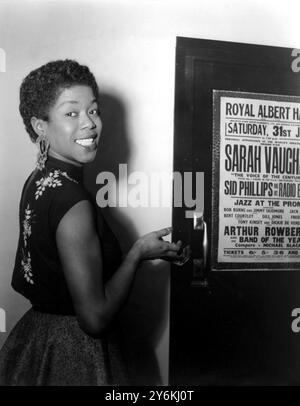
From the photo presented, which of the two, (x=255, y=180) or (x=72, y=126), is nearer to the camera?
(x=72, y=126)

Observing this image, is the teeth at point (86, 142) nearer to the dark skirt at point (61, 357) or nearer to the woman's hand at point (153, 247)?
the woman's hand at point (153, 247)

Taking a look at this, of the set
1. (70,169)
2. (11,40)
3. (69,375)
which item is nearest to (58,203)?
(70,169)

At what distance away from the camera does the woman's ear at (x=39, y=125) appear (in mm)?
1133

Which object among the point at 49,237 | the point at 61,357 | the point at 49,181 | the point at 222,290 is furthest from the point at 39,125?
the point at 222,290

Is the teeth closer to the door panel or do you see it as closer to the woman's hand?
the woman's hand

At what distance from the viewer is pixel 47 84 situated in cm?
110

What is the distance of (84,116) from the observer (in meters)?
1.14

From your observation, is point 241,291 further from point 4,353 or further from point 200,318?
point 4,353

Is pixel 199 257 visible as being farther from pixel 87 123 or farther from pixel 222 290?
pixel 87 123

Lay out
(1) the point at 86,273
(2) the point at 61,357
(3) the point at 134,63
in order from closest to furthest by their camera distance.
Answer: (1) the point at 86,273, (2) the point at 61,357, (3) the point at 134,63

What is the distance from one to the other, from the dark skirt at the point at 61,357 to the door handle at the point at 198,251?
522 millimetres

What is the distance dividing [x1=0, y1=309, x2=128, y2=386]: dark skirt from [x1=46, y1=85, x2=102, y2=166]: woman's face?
44 centimetres

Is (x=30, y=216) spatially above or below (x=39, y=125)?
below

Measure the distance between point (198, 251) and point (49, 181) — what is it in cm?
71
